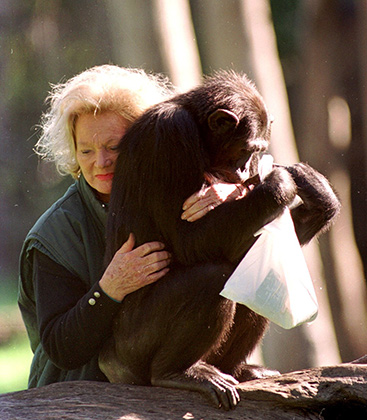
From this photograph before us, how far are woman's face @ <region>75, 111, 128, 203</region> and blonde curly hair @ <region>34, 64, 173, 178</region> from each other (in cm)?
5

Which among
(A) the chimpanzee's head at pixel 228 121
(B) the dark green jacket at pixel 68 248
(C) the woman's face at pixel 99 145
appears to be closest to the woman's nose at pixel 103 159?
(C) the woman's face at pixel 99 145

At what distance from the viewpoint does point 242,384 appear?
303 cm

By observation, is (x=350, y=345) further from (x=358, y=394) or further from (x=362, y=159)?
(x=358, y=394)

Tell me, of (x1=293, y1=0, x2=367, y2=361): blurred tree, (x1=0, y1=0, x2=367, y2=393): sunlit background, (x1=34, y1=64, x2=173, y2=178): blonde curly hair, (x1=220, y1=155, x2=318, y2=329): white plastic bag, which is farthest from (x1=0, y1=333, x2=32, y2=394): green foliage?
(x1=220, y1=155, x2=318, y2=329): white plastic bag

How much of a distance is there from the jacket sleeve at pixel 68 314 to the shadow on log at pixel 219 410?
0.68 ft

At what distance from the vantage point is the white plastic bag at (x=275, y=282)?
2.79 meters

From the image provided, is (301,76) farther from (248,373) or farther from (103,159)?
(248,373)

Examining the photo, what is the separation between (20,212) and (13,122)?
1.44 meters

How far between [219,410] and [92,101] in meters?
1.62

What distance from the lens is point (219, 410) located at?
2818mm

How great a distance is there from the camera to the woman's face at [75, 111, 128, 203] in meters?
3.40

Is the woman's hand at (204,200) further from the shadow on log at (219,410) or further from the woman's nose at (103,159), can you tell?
the shadow on log at (219,410)

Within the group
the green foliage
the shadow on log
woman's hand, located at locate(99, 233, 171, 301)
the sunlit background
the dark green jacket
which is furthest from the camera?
the green foliage

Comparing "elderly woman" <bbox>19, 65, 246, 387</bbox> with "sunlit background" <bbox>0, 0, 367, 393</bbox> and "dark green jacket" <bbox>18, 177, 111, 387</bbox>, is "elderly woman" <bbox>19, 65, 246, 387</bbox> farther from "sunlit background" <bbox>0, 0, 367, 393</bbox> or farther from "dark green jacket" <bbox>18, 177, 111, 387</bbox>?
"sunlit background" <bbox>0, 0, 367, 393</bbox>
